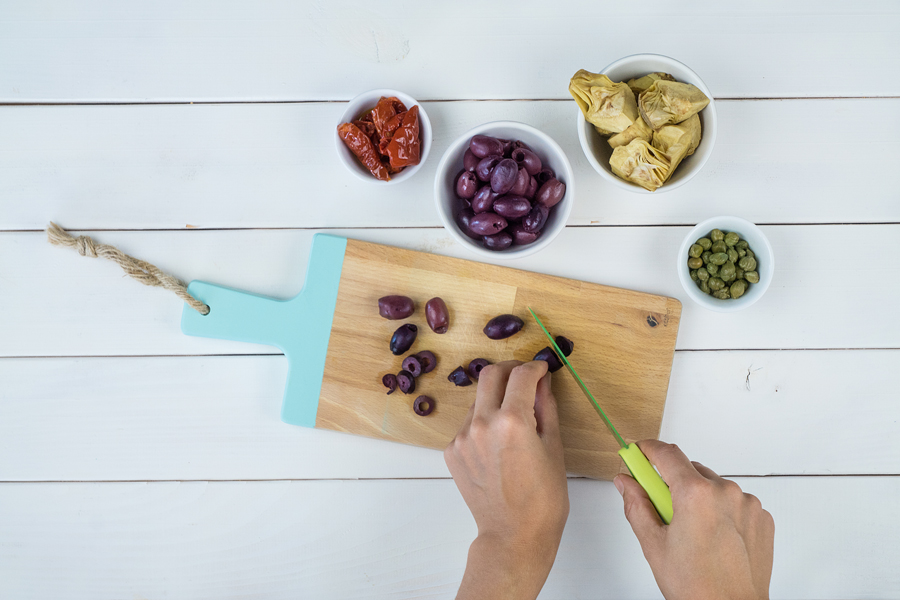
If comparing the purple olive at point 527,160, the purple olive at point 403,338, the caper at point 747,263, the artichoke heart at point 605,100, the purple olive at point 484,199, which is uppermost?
the artichoke heart at point 605,100

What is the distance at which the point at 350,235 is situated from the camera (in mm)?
1113

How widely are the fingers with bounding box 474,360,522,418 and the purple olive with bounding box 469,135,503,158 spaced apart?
37 centimetres

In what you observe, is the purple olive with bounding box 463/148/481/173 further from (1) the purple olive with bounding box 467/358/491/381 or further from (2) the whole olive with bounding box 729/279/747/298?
(2) the whole olive with bounding box 729/279/747/298

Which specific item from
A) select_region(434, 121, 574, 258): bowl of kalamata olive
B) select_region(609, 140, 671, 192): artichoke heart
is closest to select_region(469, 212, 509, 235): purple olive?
select_region(434, 121, 574, 258): bowl of kalamata olive

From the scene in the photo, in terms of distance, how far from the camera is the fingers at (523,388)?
3.16 feet

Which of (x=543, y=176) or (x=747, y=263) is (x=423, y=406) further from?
(x=747, y=263)

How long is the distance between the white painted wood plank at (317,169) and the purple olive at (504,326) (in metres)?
0.23

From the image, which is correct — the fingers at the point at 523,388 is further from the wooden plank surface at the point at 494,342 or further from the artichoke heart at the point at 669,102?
the artichoke heart at the point at 669,102

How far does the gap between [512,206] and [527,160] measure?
0.29 ft

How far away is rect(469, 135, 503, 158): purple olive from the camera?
3.12ft

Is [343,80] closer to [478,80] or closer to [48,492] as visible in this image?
[478,80]

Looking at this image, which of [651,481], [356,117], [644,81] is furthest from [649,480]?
[356,117]

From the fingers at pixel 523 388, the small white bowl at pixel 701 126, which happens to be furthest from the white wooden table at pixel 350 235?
the fingers at pixel 523 388

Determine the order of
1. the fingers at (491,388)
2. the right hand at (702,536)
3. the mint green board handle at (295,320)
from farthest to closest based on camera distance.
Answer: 1. the mint green board handle at (295,320)
2. the fingers at (491,388)
3. the right hand at (702,536)
